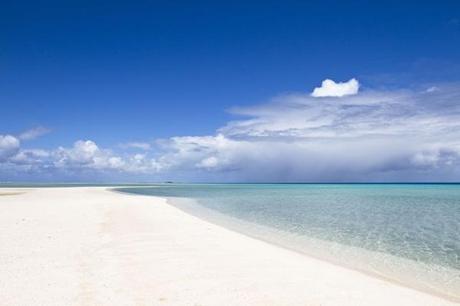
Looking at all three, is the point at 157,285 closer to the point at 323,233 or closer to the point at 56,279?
the point at 56,279

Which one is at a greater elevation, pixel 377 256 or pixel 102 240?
pixel 102 240

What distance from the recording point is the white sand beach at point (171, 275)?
7551mm

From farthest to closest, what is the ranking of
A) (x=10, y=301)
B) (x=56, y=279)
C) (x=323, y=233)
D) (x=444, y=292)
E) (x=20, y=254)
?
(x=323, y=233)
(x=20, y=254)
(x=444, y=292)
(x=56, y=279)
(x=10, y=301)

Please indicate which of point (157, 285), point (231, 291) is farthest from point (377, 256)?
point (157, 285)

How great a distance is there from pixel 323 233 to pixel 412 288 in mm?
9688

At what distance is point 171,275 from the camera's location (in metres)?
9.23

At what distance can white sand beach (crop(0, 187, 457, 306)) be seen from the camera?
755 cm

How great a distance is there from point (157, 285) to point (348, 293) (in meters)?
4.45

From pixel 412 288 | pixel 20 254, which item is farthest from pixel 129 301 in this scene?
pixel 412 288

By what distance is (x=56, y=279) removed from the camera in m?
8.55

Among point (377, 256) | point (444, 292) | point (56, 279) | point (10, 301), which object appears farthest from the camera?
point (377, 256)

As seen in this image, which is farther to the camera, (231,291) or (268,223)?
(268,223)

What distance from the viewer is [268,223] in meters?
23.1

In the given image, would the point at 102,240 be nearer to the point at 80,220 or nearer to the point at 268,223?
the point at 80,220
